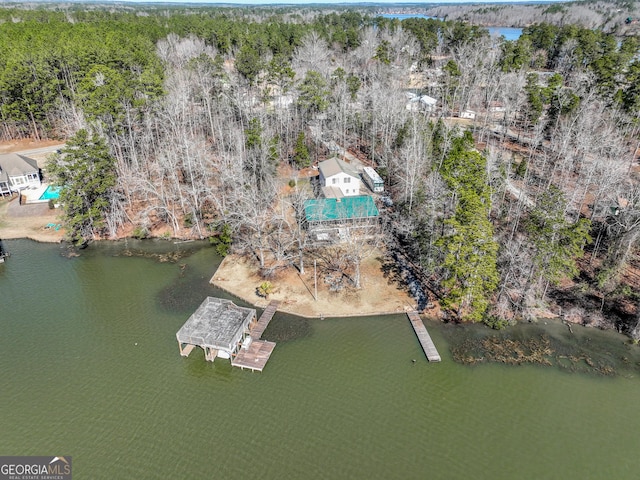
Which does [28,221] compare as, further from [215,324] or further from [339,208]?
[339,208]

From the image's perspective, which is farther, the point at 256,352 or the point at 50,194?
the point at 50,194

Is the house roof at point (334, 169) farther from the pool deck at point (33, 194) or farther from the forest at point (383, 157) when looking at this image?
the pool deck at point (33, 194)

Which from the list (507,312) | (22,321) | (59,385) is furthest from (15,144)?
(507,312)

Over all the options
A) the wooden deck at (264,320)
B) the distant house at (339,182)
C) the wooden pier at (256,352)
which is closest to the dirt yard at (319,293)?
the wooden deck at (264,320)

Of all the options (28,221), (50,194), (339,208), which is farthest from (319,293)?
(50,194)

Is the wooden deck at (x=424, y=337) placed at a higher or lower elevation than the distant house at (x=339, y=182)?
lower
